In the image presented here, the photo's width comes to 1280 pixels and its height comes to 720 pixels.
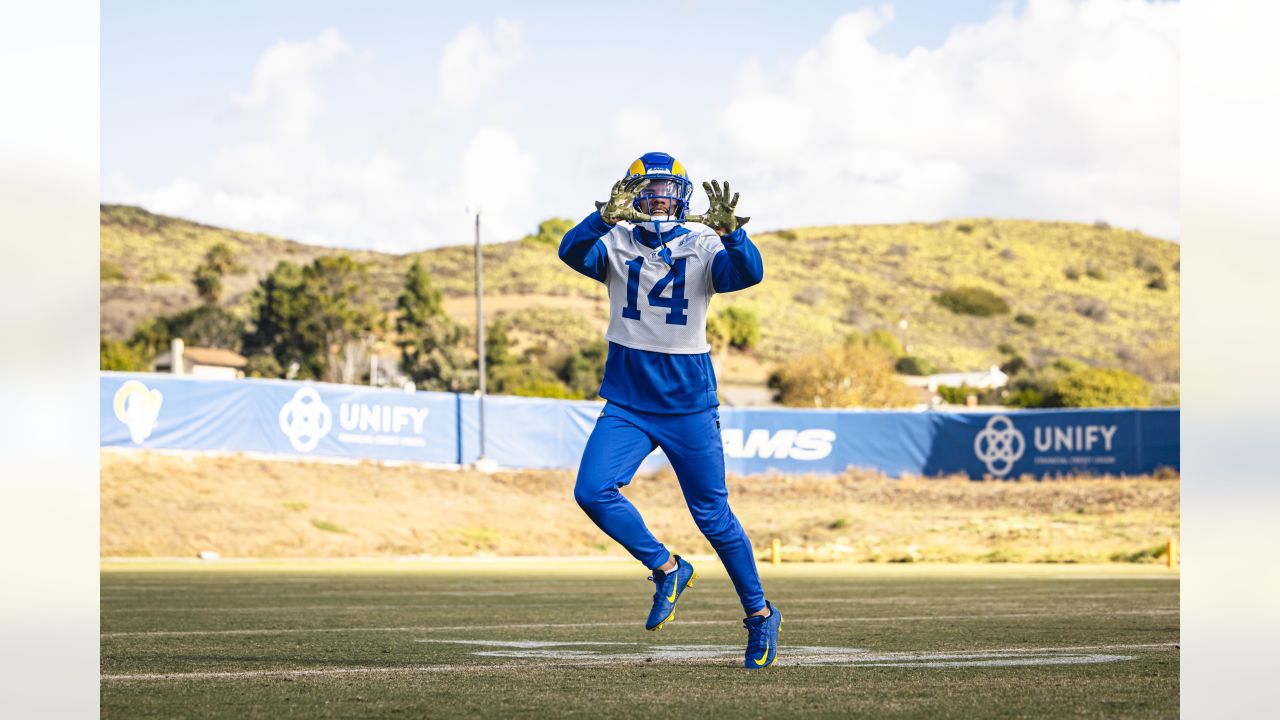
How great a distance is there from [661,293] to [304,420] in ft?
93.8

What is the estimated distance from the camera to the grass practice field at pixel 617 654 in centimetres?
561

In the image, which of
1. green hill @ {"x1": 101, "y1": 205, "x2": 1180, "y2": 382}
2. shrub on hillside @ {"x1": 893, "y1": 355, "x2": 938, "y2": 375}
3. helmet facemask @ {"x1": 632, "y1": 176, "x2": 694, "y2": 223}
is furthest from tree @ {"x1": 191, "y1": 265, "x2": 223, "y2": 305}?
helmet facemask @ {"x1": 632, "y1": 176, "x2": 694, "y2": 223}

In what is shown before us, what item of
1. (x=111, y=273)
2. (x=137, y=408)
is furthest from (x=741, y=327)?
(x=137, y=408)

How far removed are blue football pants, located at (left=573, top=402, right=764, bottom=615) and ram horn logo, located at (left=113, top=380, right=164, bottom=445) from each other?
26071 mm

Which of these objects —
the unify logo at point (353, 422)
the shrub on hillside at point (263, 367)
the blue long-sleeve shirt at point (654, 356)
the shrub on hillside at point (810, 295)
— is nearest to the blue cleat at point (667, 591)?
the blue long-sleeve shirt at point (654, 356)

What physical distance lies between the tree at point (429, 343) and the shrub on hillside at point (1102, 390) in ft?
79.0

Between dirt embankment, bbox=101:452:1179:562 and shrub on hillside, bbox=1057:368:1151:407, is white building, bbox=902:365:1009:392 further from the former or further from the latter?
dirt embankment, bbox=101:452:1179:562

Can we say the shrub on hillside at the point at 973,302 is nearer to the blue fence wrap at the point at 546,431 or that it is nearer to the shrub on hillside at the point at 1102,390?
the shrub on hillside at the point at 1102,390

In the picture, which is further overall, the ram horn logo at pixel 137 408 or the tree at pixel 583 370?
the tree at pixel 583 370

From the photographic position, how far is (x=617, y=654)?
770 centimetres

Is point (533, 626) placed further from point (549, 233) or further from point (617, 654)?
point (549, 233)

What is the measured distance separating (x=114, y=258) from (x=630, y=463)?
9899cm

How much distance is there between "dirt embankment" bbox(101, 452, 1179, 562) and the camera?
28203 millimetres
